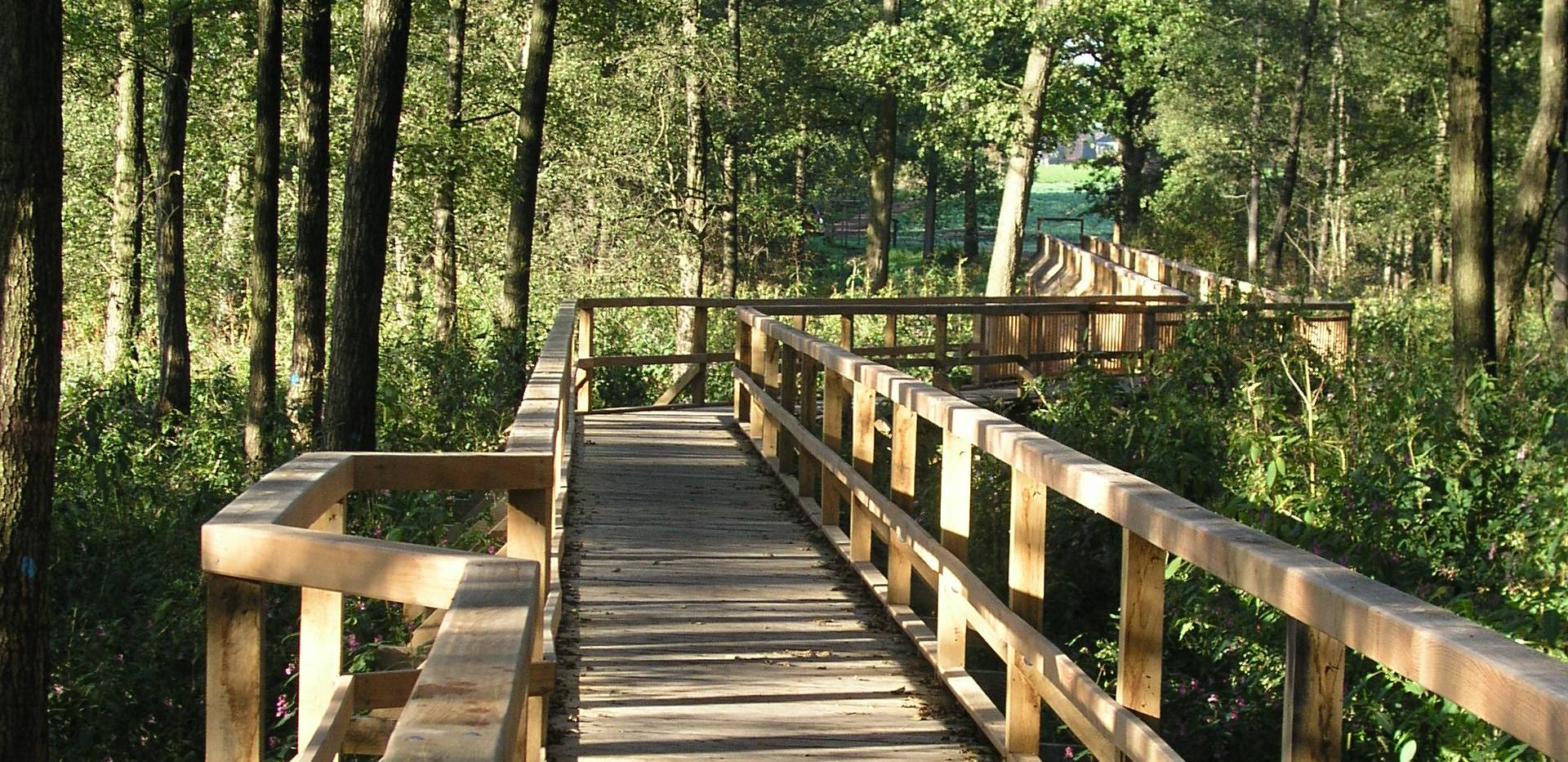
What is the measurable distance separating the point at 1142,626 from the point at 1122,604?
0.08 metres

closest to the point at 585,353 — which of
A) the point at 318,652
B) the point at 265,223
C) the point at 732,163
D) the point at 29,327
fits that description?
the point at 265,223

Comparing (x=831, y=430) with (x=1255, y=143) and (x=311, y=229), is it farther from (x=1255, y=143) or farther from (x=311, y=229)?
(x=1255, y=143)

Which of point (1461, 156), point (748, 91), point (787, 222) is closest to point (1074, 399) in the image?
Result: point (1461, 156)

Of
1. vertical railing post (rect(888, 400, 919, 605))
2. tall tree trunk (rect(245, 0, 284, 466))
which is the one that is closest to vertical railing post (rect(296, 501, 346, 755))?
vertical railing post (rect(888, 400, 919, 605))

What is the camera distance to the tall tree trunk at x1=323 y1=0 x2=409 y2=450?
454 inches

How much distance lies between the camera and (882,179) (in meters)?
38.9

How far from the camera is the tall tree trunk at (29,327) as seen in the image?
6.68 meters

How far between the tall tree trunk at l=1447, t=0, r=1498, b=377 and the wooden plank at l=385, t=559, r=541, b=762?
12407mm

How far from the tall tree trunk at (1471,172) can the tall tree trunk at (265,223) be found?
973cm

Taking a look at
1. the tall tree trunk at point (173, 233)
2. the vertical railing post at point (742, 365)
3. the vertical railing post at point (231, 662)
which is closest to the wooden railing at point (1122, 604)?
the vertical railing post at point (231, 662)

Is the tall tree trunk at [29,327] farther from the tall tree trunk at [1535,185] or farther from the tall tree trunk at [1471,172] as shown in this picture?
the tall tree trunk at [1535,185]

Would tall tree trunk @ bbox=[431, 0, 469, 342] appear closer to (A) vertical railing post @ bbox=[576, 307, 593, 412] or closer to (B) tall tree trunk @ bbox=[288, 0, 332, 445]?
(A) vertical railing post @ bbox=[576, 307, 593, 412]

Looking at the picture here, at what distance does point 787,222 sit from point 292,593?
24317 mm

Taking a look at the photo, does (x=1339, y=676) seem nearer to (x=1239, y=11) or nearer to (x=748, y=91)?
(x=748, y=91)
